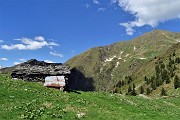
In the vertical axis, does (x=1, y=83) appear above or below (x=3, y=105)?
above

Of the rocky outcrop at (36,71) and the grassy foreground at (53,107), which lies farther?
the rocky outcrop at (36,71)

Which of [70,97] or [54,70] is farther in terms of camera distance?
[54,70]

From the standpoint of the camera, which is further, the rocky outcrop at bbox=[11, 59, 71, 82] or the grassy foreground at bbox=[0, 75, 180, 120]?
the rocky outcrop at bbox=[11, 59, 71, 82]

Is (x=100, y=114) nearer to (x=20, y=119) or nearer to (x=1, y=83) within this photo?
(x=20, y=119)

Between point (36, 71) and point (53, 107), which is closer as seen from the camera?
point (53, 107)

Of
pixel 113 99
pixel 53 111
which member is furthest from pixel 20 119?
pixel 113 99

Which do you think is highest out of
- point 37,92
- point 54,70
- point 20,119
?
point 54,70

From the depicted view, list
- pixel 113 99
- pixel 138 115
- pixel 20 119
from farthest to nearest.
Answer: pixel 113 99 → pixel 138 115 → pixel 20 119

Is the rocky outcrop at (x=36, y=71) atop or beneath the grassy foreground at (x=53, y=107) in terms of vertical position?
atop

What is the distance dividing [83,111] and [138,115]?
6.95 metres

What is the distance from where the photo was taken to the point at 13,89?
4419cm

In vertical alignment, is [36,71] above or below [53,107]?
above

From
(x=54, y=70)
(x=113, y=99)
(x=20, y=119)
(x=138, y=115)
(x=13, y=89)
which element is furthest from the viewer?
(x=54, y=70)

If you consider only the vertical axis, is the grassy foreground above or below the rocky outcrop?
below
